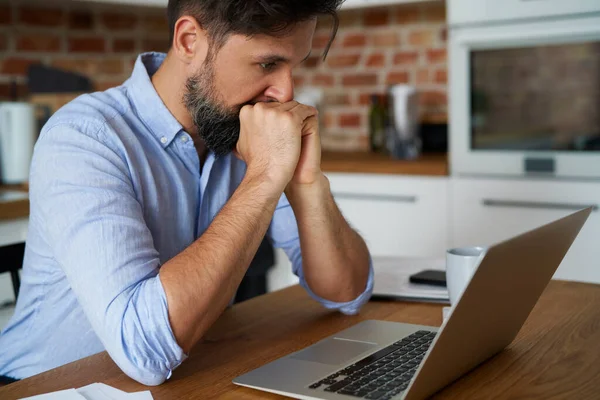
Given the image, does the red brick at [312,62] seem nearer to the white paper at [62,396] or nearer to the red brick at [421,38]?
the red brick at [421,38]

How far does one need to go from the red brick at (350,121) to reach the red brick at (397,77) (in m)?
0.22

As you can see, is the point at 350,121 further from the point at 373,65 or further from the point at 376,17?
the point at 376,17

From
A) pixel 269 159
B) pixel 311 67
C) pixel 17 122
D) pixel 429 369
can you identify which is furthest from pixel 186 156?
pixel 311 67

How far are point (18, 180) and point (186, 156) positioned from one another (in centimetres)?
148

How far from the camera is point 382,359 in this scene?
1024 millimetres

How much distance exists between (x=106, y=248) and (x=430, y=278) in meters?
0.65

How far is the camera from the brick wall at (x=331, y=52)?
2.97m

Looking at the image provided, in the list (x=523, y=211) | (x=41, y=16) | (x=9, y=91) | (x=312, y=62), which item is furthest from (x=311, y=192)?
(x=312, y=62)

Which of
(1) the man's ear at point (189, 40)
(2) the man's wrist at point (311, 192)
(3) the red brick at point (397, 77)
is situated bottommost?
(2) the man's wrist at point (311, 192)

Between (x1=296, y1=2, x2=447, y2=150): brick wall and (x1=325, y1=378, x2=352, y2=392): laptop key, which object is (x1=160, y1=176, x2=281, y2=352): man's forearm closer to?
(x1=325, y1=378, x2=352, y2=392): laptop key

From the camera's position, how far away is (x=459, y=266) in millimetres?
1135

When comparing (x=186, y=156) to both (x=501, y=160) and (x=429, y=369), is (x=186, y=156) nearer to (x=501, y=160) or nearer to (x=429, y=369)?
(x=429, y=369)

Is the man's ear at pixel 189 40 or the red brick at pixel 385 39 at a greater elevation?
the red brick at pixel 385 39

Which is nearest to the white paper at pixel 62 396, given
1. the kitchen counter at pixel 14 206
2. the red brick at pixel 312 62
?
the kitchen counter at pixel 14 206
